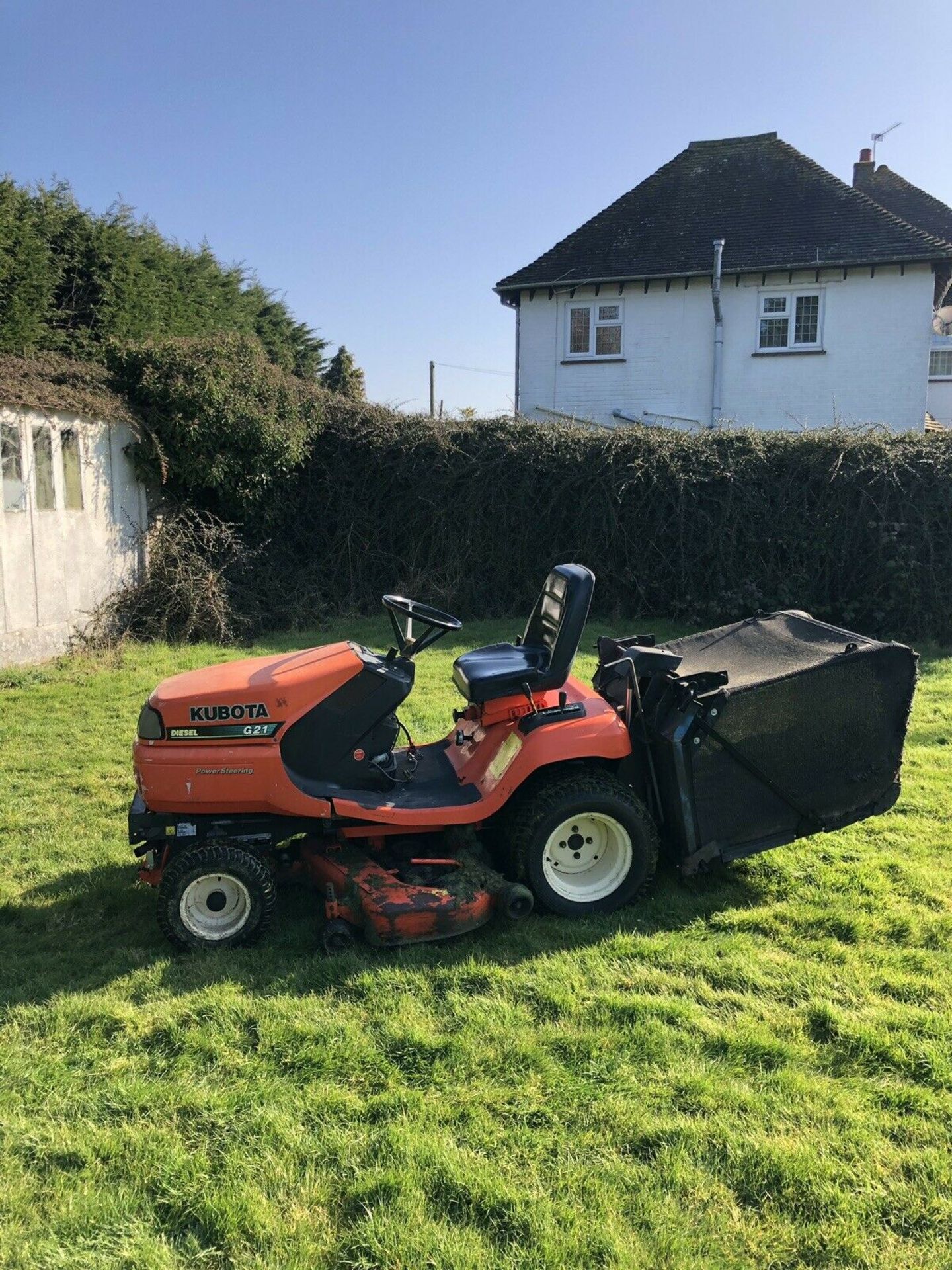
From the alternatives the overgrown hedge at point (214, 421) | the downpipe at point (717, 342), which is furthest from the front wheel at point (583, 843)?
the downpipe at point (717, 342)

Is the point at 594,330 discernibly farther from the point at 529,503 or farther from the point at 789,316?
the point at 529,503

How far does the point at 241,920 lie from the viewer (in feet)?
11.8

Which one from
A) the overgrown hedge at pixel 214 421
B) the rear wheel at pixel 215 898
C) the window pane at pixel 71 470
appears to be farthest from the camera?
the overgrown hedge at pixel 214 421

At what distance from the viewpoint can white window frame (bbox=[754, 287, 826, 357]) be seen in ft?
53.6

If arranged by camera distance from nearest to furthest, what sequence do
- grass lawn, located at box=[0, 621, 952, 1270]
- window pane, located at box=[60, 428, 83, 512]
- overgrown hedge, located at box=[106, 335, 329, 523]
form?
grass lawn, located at box=[0, 621, 952, 1270], window pane, located at box=[60, 428, 83, 512], overgrown hedge, located at box=[106, 335, 329, 523]

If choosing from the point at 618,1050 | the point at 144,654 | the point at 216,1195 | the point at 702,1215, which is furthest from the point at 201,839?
the point at 144,654

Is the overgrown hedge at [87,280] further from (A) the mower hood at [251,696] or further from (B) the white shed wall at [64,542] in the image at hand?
(A) the mower hood at [251,696]

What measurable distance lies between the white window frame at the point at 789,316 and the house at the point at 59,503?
38.1 ft

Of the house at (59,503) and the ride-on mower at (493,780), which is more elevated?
the house at (59,503)

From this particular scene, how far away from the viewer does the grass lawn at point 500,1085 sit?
7.13 feet

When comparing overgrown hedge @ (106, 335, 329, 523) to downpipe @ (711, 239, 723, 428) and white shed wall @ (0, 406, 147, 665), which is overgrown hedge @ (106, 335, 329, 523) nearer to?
white shed wall @ (0, 406, 147, 665)

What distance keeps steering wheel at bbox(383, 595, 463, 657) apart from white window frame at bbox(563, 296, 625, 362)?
570 inches

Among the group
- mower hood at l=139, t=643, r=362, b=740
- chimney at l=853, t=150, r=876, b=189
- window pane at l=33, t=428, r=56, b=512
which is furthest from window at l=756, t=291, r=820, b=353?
mower hood at l=139, t=643, r=362, b=740

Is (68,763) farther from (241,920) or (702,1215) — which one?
(702,1215)
